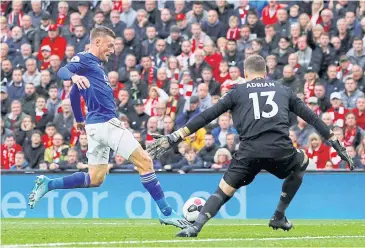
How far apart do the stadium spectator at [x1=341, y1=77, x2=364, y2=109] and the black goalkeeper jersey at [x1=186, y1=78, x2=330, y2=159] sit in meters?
8.81

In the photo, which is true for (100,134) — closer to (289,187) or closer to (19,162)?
(289,187)

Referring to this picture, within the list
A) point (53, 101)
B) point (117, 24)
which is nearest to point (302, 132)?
point (117, 24)

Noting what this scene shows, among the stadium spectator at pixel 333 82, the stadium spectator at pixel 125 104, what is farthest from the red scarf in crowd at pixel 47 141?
the stadium spectator at pixel 333 82

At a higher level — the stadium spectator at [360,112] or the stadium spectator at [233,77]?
the stadium spectator at [233,77]

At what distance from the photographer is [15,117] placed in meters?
22.6

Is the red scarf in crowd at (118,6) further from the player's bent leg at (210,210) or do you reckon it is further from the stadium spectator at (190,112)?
the player's bent leg at (210,210)

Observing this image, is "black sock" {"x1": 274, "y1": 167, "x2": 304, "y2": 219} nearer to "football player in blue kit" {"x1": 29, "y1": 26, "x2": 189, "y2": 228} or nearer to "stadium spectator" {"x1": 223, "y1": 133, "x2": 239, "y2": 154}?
"football player in blue kit" {"x1": 29, "y1": 26, "x2": 189, "y2": 228}

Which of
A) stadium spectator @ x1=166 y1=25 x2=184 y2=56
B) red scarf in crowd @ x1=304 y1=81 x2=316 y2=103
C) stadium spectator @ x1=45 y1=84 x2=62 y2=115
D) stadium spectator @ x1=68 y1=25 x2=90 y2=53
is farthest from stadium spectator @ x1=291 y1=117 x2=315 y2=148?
stadium spectator @ x1=68 y1=25 x2=90 y2=53

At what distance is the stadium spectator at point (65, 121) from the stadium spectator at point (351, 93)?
223 inches

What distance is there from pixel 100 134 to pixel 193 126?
1874mm

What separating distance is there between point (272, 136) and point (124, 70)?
11.6 m

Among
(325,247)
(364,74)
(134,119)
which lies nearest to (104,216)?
(134,119)

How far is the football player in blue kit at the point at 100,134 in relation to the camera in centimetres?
1260

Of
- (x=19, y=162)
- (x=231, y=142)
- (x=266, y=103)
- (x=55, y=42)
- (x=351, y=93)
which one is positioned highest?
(x=266, y=103)
